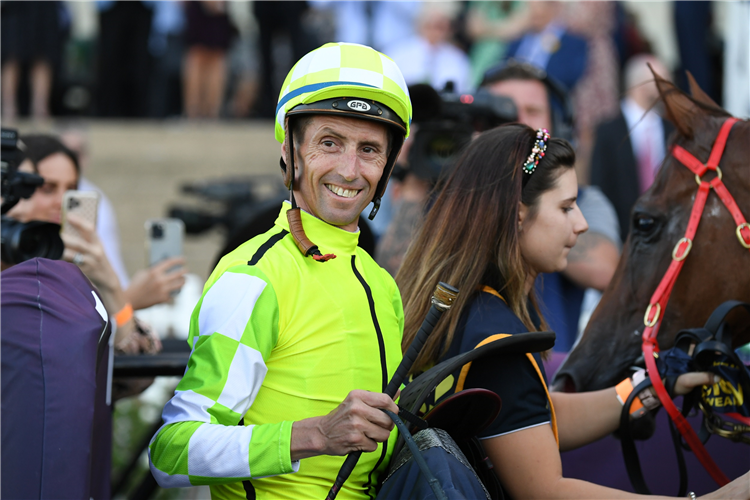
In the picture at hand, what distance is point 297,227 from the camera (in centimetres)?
203

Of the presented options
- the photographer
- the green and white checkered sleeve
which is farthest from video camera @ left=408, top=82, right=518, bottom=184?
the green and white checkered sleeve

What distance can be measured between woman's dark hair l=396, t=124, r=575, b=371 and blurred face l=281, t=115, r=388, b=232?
1.43ft

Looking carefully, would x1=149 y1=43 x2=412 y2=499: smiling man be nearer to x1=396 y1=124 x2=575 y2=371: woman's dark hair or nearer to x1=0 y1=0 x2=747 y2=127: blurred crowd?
x1=396 y1=124 x2=575 y2=371: woman's dark hair

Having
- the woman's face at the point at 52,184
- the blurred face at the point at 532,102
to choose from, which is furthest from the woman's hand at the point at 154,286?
the blurred face at the point at 532,102

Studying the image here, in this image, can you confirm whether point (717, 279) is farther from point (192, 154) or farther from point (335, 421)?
point (192, 154)

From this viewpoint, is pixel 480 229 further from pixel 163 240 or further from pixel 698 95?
pixel 163 240

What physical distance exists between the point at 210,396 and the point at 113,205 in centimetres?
815

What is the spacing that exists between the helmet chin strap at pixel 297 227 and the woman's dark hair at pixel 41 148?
2.02 m

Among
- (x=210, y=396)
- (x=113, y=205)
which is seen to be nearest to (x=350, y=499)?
(x=210, y=396)

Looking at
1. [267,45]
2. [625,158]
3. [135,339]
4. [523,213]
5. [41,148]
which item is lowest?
[135,339]

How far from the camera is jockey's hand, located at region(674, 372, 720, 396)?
2.44 metres

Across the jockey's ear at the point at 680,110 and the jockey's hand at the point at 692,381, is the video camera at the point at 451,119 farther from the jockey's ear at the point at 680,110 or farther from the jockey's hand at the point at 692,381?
the jockey's hand at the point at 692,381

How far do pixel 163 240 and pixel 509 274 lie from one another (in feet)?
6.00

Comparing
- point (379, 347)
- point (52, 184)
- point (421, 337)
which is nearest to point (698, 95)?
point (379, 347)
